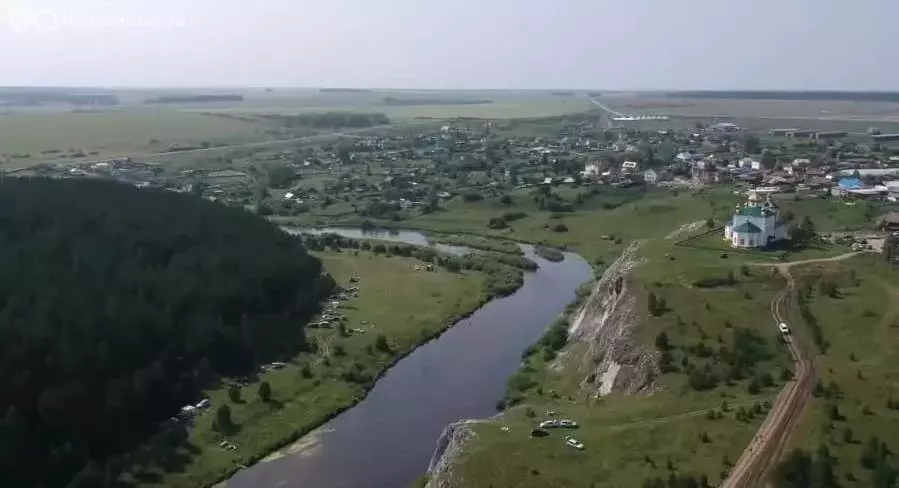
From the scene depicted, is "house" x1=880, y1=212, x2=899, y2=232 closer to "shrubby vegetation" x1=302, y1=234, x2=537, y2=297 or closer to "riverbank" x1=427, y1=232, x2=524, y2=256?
"shrubby vegetation" x1=302, y1=234, x2=537, y2=297

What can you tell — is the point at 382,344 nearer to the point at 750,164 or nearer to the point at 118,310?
the point at 118,310

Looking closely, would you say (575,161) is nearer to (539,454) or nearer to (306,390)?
(306,390)

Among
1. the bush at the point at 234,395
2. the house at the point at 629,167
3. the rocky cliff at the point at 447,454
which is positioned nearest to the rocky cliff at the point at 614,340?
the rocky cliff at the point at 447,454

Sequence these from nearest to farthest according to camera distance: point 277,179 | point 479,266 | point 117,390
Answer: point 117,390, point 479,266, point 277,179

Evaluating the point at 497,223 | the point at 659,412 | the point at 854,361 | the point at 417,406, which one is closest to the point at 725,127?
the point at 497,223

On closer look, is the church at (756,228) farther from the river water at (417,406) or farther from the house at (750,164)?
the house at (750,164)

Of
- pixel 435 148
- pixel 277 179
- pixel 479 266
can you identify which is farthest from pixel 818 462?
pixel 435 148
